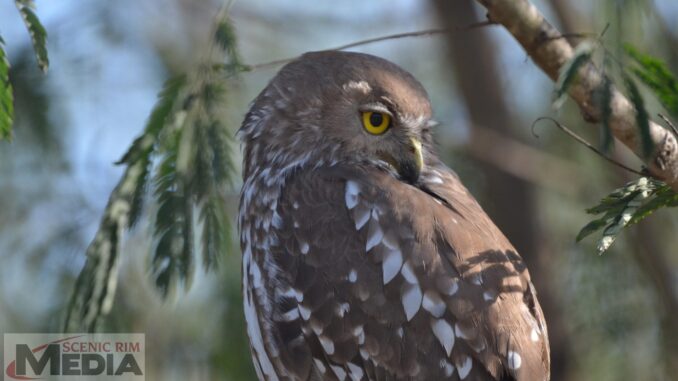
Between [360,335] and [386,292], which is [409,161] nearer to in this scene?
[386,292]

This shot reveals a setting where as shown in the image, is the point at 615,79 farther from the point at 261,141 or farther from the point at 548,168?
the point at 548,168

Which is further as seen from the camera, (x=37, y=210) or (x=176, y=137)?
(x=37, y=210)

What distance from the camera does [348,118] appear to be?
13.9 feet

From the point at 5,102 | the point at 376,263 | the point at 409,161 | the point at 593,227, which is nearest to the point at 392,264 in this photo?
the point at 376,263

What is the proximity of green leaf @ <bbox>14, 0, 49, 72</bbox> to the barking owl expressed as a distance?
49.1 inches

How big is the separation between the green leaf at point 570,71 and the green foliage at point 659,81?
0.63 meters

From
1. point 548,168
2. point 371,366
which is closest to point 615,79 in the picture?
point 371,366

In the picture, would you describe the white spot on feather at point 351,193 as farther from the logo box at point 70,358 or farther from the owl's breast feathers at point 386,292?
the logo box at point 70,358

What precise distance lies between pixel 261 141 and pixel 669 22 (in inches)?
124

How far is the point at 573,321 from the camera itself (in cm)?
662

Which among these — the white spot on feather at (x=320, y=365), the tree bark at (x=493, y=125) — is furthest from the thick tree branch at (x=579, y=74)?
the tree bark at (x=493, y=125)

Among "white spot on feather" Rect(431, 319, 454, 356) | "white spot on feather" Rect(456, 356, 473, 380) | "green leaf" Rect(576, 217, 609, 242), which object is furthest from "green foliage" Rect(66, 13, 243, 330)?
"green leaf" Rect(576, 217, 609, 242)

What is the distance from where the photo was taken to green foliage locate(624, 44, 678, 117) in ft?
10.6

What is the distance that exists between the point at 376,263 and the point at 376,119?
784 mm
